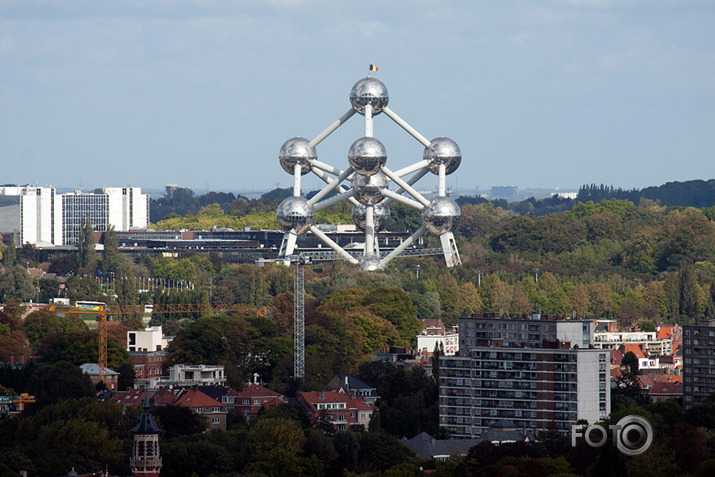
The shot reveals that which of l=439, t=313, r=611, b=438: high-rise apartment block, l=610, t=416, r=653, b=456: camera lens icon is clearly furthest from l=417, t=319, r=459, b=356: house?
l=610, t=416, r=653, b=456: camera lens icon

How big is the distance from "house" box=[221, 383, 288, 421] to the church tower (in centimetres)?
1226

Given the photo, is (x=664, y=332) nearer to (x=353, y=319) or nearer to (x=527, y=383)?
(x=353, y=319)

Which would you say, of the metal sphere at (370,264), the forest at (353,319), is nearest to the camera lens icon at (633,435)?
the forest at (353,319)

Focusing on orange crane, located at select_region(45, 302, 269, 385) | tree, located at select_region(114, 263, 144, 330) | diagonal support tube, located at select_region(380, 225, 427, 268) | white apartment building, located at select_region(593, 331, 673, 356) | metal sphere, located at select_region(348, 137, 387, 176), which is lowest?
white apartment building, located at select_region(593, 331, 673, 356)

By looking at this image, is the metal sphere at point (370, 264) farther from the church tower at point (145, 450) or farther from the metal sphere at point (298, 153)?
the church tower at point (145, 450)

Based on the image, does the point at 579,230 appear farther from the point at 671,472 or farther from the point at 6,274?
the point at 671,472

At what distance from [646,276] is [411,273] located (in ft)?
45.8

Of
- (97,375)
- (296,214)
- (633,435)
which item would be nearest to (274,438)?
(633,435)

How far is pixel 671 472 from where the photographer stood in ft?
167

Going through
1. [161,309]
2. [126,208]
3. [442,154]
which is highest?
[126,208]

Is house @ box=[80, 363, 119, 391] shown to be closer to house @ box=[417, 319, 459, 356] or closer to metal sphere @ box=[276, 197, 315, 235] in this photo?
house @ box=[417, 319, 459, 356]

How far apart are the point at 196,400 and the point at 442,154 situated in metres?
27.5

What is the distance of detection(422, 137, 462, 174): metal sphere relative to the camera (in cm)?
8819

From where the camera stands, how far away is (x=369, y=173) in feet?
282
